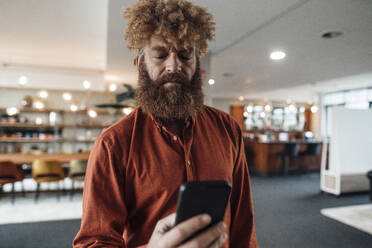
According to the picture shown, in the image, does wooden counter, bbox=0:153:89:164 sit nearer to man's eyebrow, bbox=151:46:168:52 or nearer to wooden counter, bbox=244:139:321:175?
man's eyebrow, bbox=151:46:168:52

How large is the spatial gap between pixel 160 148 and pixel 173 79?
0.90 ft

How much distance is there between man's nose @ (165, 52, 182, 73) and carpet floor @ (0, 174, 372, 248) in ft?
9.94

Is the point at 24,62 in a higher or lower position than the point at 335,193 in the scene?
higher

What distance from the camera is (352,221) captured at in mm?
3916

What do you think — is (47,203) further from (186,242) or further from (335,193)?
(335,193)

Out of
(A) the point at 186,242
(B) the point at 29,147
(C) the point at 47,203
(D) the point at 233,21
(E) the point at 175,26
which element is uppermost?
(D) the point at 233,21


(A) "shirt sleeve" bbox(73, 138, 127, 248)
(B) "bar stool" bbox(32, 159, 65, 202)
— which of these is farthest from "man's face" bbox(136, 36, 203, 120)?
(B) "bar stool" bbox(32, 159, 65, 202)

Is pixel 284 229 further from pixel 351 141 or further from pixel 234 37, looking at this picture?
pixel 351 141

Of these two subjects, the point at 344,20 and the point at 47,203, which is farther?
the point at 47,203

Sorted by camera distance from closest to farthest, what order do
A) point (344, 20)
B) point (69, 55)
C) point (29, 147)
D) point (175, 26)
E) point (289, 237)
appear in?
point (175, 26)
point (344, 20)
point (289, 237)
point (69, 55)
point (29, 147)

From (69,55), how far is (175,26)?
20.9ft

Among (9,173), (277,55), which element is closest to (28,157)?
(9,173)

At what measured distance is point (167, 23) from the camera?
0.91 metres

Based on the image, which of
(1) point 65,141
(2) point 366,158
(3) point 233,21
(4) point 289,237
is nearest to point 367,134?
(2) point 366,158
